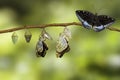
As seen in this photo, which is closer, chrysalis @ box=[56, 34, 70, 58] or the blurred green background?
chrysalis @ box=[56, 34, 70, 58]

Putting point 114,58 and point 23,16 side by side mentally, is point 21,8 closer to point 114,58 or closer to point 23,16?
point 23,16

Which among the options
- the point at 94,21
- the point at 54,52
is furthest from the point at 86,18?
the point at 54,52

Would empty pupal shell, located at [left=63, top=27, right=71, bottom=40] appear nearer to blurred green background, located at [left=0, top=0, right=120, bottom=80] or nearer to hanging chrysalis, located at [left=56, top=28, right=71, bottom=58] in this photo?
hanging chrysalis, located at [left=56, top=28, right=71, bottom=58]

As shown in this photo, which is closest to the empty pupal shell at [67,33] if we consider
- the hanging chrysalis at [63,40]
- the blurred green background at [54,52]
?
the hanging chrysalis at [63,40]

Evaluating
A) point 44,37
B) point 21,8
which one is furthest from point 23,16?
point 44,37

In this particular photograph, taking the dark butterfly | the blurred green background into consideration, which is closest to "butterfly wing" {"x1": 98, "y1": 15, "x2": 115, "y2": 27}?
the dark butterfly

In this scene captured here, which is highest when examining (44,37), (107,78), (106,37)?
(44,37)
